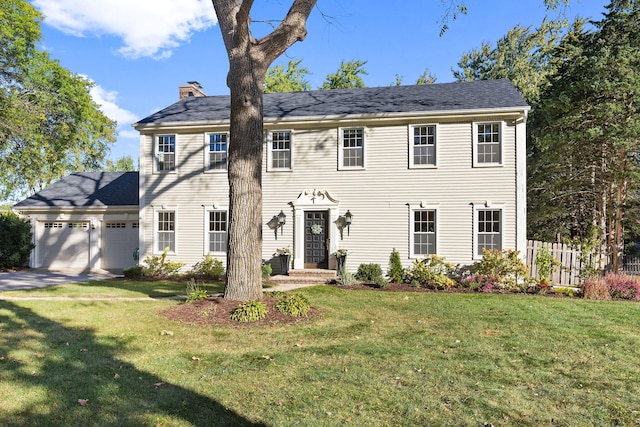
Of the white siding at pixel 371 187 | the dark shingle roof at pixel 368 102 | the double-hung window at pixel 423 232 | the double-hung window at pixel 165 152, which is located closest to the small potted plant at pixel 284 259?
the white siding at pixel 371 187

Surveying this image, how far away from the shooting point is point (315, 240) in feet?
48.5

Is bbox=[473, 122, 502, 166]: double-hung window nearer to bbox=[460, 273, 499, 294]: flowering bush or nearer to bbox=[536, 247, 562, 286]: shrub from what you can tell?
bbox=[536, 247, 562, 286]: shrub

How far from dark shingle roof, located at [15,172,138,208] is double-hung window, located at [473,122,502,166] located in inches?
540

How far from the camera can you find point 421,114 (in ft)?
45.7

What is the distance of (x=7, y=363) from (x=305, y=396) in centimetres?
366

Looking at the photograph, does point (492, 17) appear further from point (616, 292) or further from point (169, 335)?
point (169, 335)

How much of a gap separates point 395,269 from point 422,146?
14.0 ft

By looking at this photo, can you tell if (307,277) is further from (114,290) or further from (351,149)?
(114,290)

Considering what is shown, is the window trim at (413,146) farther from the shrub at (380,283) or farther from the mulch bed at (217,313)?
the mulch bed at (217,313)

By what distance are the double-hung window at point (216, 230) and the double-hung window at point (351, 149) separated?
15.6ft

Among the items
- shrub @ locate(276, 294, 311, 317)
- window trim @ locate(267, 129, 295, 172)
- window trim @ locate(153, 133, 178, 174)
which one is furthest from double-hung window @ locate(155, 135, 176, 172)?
shrub @ locate(276, 294, 311, 317)

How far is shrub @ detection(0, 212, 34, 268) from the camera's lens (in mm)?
16547

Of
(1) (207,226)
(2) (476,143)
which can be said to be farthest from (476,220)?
(1) (207,226)

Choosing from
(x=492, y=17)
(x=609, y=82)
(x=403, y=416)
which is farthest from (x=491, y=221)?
(x=403, y=416)
